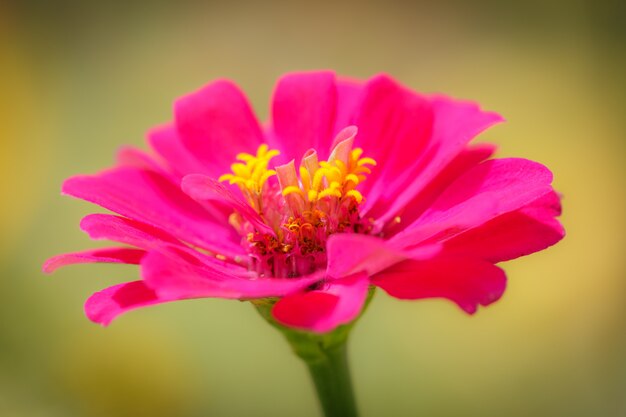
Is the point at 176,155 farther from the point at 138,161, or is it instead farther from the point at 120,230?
the point at 120,230

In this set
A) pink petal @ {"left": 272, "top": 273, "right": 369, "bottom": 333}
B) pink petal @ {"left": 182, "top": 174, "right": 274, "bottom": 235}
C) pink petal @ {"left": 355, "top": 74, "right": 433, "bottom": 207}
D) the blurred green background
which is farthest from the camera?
the blurred green background

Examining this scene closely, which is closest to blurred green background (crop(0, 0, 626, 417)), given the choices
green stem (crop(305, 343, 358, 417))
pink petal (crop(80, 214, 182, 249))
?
green stem (crop(305, 343, 358, 417))

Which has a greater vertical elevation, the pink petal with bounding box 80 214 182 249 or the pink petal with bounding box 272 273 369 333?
the pink petal with bounding box 80 214 182 249

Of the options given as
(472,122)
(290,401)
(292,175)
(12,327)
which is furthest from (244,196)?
(12,327)

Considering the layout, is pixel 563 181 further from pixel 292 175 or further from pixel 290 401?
pixel 292 175

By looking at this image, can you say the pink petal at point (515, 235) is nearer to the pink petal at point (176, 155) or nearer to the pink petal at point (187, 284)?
the pink petal at point (187, 284)

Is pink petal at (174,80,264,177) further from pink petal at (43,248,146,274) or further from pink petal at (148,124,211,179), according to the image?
pink petal at (43,248,146,274)

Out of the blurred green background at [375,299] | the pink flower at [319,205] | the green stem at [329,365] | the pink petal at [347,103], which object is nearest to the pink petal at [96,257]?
the pink flower at [319,205]
